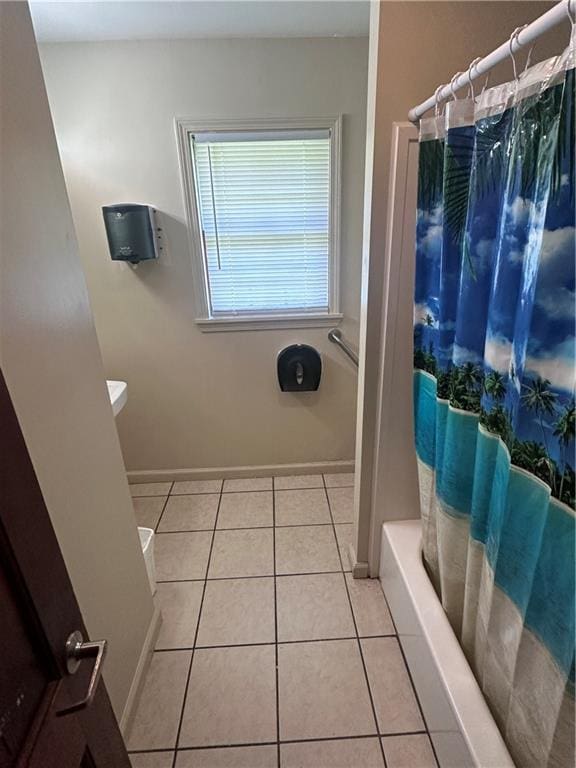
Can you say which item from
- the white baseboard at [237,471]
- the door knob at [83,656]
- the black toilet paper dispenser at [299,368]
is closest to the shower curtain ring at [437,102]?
the black toilet paper dispenser at [299,368]

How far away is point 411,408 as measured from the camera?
1.51m

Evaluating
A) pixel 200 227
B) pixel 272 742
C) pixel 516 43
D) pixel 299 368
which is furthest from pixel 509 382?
pixel 200 227

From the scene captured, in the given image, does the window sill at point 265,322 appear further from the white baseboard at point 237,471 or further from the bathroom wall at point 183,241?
the white baseboard at point 237,471

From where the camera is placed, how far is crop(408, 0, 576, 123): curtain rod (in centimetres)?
64

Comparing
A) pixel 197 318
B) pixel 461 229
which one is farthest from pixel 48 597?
pixel 197 318

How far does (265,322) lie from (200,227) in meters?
0.61

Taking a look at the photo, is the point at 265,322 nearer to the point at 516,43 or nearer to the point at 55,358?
the point at 55,358

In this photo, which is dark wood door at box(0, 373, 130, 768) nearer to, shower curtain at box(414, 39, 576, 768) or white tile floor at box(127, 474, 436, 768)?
white tile floor at box(127, 474, 436, 768)

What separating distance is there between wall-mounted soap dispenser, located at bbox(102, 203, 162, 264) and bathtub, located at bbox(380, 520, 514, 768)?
69.9 inches

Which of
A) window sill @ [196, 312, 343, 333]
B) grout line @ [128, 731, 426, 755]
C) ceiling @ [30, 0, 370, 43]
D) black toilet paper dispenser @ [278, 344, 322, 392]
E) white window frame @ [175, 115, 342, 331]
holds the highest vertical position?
ceiling @ [30, 0, 370, 43]

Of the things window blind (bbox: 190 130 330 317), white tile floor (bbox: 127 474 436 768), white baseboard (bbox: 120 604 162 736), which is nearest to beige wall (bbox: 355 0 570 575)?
window blind (bbox: 190 130 330 317)

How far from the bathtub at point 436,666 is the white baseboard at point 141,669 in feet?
3.15

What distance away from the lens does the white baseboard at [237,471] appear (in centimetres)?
255

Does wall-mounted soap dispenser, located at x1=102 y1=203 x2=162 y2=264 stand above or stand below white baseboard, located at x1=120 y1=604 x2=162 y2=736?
above
